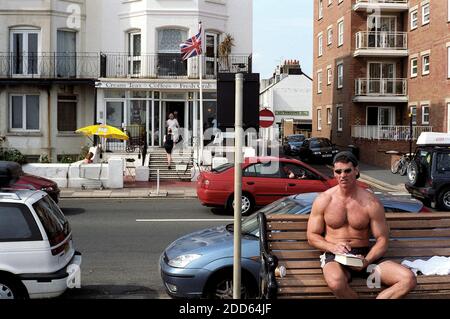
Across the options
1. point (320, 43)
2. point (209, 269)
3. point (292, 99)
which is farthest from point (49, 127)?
point (292, 99)

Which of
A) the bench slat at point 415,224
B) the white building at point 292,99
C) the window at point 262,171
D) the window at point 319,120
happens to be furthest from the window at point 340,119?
the bench slat at point 415,224

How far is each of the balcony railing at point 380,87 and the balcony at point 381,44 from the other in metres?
1.65

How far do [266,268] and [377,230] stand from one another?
1.08 metres

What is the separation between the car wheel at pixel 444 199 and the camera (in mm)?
16766

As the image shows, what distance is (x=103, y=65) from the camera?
90.3ft

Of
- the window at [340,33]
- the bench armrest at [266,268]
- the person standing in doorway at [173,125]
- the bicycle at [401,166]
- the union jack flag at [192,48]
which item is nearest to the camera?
the bench armrest at [266,268]

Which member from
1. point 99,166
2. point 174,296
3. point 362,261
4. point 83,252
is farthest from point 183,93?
point 362,261

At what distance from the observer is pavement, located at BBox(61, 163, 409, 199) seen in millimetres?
19375

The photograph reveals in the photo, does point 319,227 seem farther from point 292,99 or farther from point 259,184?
point 292,99

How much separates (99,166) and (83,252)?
10819mm

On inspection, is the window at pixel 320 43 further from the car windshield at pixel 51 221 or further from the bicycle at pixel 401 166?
the car windshield at pixel 51 221

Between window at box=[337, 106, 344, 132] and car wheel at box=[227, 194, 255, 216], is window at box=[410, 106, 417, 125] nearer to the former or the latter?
window at box=[337, 106, 344, 132]

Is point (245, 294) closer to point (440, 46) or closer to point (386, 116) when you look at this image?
point (440, 46)
